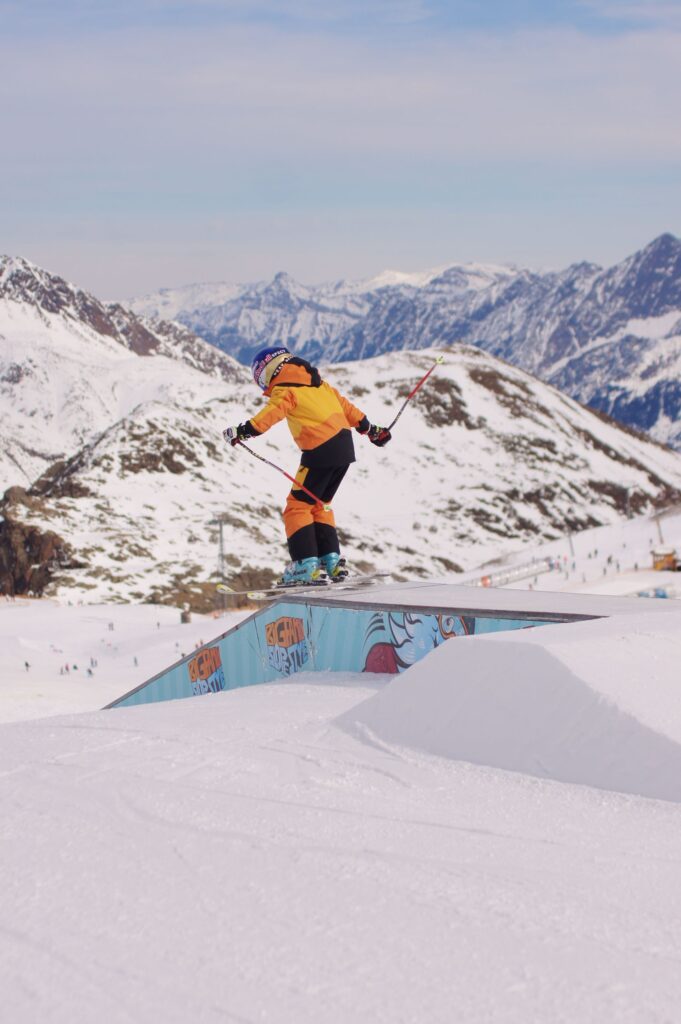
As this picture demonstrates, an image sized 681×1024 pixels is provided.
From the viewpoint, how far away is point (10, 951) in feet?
11.3

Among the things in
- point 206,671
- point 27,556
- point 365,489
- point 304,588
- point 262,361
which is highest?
Answer: point 365,489

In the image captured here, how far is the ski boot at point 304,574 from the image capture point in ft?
37.0

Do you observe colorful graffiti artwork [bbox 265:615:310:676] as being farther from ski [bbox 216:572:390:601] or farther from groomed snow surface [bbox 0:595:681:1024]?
groomed snow surface [bbox 0:595:681:1024]

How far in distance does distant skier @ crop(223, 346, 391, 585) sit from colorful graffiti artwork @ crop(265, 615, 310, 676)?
885mm

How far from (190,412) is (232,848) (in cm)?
9846

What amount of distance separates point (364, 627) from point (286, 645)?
57.2 inches

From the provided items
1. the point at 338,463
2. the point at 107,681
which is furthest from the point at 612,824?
the point at 107,681

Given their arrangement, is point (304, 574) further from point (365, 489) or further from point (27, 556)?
point (365, 489)

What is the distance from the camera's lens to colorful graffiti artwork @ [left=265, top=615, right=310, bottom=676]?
10.2m

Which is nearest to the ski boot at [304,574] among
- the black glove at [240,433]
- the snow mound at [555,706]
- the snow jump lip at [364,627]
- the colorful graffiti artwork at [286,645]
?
the snow jump lip at [364,627]

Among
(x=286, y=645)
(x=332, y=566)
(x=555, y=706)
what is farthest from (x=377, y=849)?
(x=332, y=566)

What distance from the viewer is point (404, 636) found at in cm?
876

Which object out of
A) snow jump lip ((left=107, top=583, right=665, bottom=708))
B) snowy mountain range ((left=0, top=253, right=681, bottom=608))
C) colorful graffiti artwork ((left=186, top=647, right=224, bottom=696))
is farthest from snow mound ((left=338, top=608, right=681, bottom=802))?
snowy mountain range ((left=0, top=253, right=681, bottom=608))

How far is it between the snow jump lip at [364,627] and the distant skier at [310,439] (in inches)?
28.8
